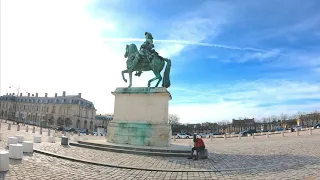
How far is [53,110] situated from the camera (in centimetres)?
11512

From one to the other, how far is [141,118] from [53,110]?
110 meters

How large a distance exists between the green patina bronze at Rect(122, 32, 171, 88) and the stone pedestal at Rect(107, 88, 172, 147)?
109cm

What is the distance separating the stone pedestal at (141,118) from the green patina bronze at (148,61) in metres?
1.09

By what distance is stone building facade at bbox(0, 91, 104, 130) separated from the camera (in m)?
112

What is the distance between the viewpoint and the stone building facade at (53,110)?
11194 centimetres

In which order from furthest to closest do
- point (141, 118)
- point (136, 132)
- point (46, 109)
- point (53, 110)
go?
1. point (46, 109)
2. point (53, 110)
3. point (141, 118)
4. point (136, 132)

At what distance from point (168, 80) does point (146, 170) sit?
1004 centimetres

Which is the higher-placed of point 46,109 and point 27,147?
point 46,109

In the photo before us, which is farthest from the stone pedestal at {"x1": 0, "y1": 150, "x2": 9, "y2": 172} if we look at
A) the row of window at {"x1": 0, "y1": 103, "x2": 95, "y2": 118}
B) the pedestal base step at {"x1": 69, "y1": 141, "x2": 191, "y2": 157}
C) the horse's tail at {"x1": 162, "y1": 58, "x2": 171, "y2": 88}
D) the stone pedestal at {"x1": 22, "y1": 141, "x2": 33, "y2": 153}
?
the row of window at {"x1": 0, "y1": 103, "x2": 95, "y2": 118}

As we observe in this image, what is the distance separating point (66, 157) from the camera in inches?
442

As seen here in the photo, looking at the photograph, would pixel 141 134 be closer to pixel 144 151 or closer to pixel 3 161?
pixel 144 151

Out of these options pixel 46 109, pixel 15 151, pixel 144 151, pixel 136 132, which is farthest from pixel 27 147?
pixel 46 109

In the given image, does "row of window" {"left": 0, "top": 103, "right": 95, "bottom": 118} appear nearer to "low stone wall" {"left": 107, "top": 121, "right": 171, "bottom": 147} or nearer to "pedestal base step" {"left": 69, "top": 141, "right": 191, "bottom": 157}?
"low stone wall" {"left": 107, "top": 121, "right": 171, "bottom": 147}

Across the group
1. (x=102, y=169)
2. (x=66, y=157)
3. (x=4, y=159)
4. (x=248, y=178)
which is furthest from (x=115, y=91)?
(x=248, y=178)
